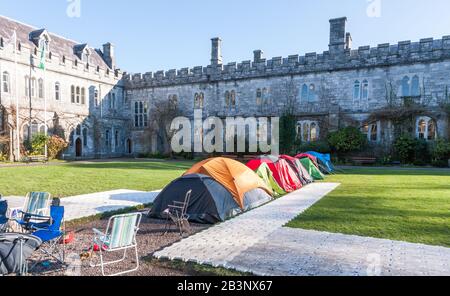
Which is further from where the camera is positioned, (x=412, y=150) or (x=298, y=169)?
(x=412, y=150)

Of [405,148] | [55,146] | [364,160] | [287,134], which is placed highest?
[287,134]

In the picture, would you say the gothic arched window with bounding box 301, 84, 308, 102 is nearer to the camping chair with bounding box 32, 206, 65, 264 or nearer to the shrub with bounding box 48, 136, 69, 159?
the shrub with bounding box 48, 136, 69, 159

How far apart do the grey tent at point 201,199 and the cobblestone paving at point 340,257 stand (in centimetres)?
182

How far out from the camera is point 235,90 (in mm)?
29781

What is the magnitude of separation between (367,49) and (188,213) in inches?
900

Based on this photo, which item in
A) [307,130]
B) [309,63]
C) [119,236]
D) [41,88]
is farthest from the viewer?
[307,130]

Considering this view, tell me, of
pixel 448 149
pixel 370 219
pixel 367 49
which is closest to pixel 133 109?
pixel 367 49

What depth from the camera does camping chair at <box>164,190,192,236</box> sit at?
6814 millimetres

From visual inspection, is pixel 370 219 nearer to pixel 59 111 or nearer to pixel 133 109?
pixel 59 111

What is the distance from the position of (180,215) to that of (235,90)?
→ 23349 mm

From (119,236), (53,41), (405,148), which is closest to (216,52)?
(53,41)

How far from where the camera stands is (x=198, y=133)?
101 ft

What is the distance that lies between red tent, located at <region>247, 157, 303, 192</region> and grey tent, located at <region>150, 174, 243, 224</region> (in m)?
3.58

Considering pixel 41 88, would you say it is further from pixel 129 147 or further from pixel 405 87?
pixel 405 87
